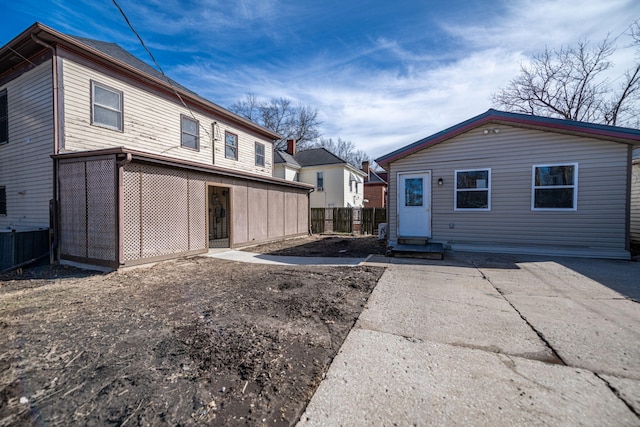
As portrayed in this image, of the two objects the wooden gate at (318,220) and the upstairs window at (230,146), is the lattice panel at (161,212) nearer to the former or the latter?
the upstairs window at (230,146)

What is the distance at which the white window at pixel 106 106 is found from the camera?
24.7ft

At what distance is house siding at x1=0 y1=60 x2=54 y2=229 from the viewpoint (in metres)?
7.06

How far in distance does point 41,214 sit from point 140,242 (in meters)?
3.48

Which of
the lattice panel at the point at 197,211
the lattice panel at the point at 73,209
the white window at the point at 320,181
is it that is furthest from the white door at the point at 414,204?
the white window at the point at 320,181

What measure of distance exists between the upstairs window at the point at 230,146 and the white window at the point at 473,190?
29.9 ft

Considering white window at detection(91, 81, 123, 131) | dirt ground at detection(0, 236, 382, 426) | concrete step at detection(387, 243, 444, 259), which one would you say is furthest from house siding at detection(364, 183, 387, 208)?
dirt ground at detection(0, 236, 382, 426)

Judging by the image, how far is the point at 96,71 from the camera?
760 centimetres

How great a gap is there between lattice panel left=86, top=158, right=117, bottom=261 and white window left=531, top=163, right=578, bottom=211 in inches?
407

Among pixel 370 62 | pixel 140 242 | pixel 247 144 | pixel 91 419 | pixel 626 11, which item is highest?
pixel 626 11

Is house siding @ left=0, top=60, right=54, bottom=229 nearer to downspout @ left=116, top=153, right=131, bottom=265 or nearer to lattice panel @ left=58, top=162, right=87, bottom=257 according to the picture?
lattice panel @ left=58, top=162, right=87, bottom=257

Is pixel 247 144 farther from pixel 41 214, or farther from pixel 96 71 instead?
pixel 41 214

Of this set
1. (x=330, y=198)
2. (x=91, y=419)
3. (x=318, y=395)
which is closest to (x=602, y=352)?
(x=318, y=395)

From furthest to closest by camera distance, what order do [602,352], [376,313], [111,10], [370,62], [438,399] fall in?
[370,62] < [111,10] < [376,313] < [602,352] < [438,399]

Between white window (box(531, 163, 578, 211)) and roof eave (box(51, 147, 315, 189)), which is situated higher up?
roof eave (box(51, 147, 315, 189))
